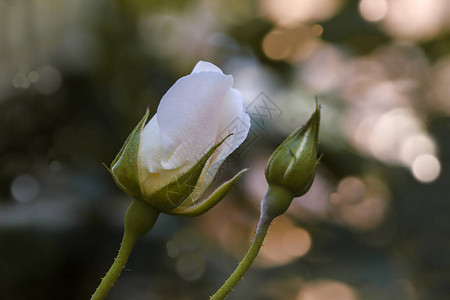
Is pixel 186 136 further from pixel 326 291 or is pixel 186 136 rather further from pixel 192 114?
pixel 326 291

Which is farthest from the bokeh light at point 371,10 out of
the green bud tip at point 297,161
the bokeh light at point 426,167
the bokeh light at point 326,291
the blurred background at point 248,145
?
the green bud tip at point 297,161

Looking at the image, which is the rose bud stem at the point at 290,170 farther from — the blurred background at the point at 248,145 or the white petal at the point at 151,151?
the blurred background at the point at 248,145

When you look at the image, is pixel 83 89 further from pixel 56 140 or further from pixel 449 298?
pixel 449 298

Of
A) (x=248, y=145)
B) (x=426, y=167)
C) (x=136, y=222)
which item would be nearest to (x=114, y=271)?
(x=136, y=222)

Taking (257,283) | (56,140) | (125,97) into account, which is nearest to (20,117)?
(56,140)

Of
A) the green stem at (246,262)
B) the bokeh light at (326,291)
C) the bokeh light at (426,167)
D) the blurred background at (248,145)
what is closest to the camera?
the green stem at (246,262)

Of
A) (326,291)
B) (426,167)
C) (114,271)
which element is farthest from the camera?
(426,167)

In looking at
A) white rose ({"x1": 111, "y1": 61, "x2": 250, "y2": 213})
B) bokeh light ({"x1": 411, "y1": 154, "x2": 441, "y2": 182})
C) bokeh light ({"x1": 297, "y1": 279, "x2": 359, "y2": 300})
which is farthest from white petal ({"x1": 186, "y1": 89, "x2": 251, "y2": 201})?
bokeh light ({"x1": 411, "y1": 154, "x2": 441, "y2": 182})

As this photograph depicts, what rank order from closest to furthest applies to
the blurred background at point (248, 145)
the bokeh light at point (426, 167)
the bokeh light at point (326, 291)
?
the blurred background at point (248, 145) < the bokeh light at point (326, 291) < the bokeh light at point (426, 167)
